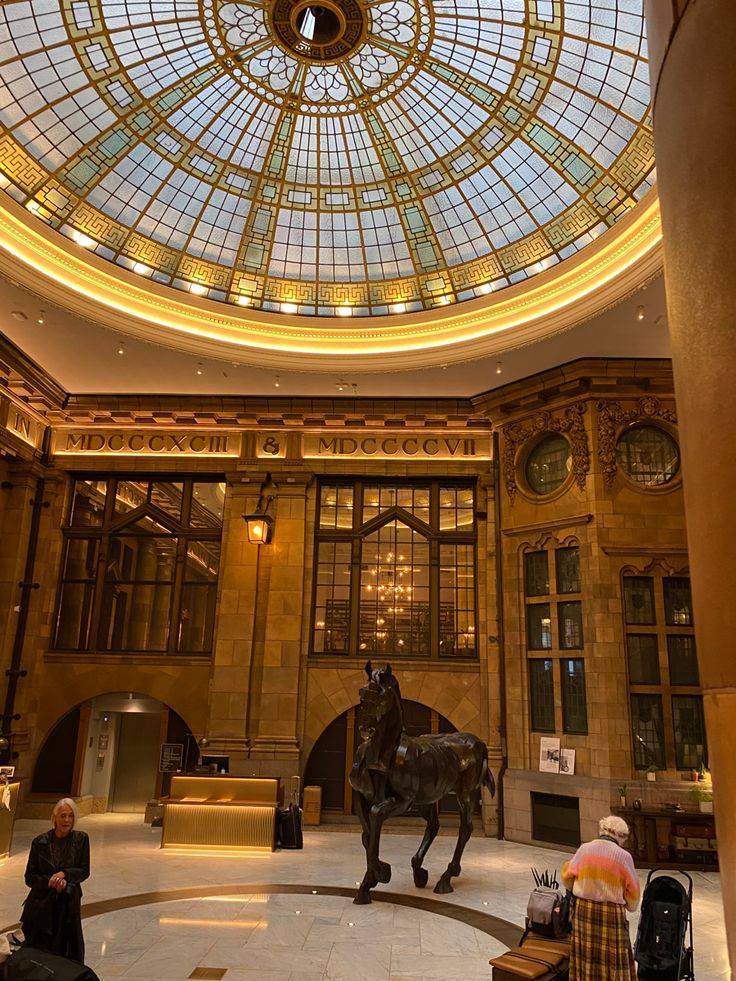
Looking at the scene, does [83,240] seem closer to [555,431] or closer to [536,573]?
[555,431]

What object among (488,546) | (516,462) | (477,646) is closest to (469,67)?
(516,462)

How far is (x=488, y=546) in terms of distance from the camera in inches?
629

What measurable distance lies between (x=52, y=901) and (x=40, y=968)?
4.28 ft

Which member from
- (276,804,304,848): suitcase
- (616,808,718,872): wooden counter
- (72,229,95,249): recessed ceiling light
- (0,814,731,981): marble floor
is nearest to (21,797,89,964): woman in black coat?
(0,814,731,981): marble floor

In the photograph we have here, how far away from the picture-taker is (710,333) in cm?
215

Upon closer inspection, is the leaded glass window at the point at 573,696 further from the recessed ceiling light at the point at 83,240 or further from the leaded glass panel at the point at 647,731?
the recessed ceiling light at the point at 83,240

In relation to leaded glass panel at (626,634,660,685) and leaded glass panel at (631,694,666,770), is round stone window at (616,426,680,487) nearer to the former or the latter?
leaded glass panel at (626,634,660,685)

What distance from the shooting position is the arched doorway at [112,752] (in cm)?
1550

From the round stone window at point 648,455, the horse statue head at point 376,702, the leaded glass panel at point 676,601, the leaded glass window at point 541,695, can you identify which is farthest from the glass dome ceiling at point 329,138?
the horse statue head at point 376,702

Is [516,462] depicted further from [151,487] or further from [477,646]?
[151,487]

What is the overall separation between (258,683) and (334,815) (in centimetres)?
312

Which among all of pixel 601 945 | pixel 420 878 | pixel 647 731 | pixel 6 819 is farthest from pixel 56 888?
pixel 647 731

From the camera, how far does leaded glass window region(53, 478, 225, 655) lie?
16219 millimetres

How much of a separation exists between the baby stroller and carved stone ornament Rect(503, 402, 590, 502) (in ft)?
29.8
